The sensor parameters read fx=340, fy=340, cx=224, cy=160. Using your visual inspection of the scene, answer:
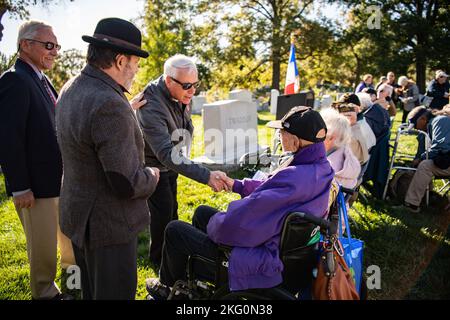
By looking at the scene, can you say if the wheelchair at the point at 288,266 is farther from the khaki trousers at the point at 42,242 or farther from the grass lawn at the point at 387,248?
the khaki trousers at the point at 42,242

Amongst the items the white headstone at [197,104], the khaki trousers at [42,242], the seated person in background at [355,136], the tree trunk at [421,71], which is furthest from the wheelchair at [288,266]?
the tree trunk at [421,71]

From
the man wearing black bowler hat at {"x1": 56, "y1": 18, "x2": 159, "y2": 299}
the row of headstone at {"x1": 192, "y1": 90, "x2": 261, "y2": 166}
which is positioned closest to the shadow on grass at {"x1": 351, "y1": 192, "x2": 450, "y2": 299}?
the man wearing black bowler hat at {"x1": 56, "y1": 18, "x2": 159, "y2": 299}

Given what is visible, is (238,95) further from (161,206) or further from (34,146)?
(34,146)

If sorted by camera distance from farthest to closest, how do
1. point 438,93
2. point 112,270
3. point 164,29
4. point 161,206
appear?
point 164,29 → point 438,93 → point 161,206 → point 112,270

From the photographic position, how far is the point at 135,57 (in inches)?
71.1

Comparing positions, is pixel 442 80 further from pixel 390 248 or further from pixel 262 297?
pixel 262 297

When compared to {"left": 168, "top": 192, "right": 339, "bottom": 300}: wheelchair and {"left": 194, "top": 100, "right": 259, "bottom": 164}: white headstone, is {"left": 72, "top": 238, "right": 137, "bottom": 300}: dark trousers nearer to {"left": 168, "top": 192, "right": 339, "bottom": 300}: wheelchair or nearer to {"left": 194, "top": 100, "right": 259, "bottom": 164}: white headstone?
{"left": 168, "top": 192, "right": 339, "bottom": 300}: wheelchair

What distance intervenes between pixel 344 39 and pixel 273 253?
83.1 ft

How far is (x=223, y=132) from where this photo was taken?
Answer: 7.18m

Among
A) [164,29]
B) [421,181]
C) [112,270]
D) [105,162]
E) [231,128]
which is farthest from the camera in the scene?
[164,29]

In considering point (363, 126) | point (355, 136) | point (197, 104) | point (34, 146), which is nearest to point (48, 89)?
point (34, 146)

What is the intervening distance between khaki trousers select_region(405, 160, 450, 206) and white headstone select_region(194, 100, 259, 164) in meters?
3.26

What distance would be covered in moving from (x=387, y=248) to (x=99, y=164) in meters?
3.42
